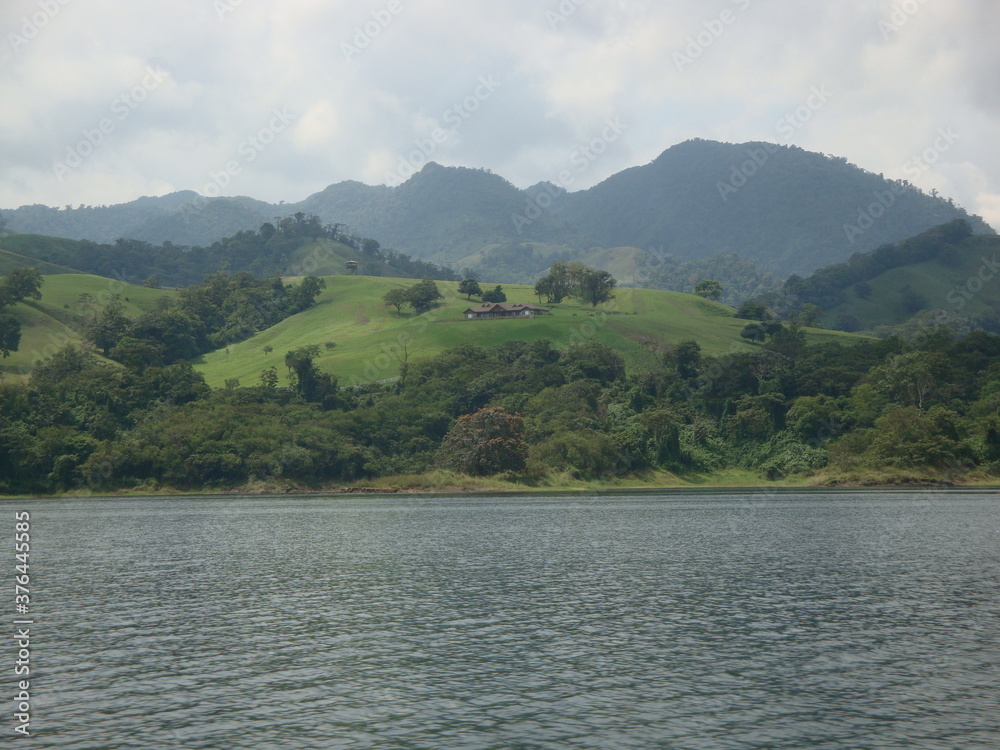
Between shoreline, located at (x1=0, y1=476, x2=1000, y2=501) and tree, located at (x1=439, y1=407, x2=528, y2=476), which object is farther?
tree, located at (x1=439, y1=407, x2=528, y2=476)

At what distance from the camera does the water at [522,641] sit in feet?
88.3

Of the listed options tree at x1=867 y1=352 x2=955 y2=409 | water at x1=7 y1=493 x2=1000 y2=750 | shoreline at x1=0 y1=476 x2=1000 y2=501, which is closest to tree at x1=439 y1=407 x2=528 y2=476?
shoreline at x1=0 y1=476 x2=1000 y2=501

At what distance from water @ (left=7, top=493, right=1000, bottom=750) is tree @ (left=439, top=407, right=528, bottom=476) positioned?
7497 centimetres

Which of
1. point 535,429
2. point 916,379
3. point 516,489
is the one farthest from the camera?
point 535,429

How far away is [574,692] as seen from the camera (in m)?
30.8

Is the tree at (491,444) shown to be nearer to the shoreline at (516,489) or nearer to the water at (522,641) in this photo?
the shoreline at (516,489)

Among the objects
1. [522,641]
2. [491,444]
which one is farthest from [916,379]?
[522,641]

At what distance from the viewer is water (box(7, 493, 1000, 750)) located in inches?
1060

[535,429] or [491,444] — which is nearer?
[491,444]

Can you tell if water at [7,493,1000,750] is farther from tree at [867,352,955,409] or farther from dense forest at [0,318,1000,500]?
tree at [867,352,955,409]

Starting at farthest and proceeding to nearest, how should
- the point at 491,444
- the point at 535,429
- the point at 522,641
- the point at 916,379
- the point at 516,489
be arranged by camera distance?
the point at 535,429
the point at 916,379
the point at 516,489
the point at 491,444
the point at 522,641

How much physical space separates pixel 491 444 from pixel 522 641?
117561mm

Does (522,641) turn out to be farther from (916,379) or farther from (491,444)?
(916,379)

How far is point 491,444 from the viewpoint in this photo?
513 ft
